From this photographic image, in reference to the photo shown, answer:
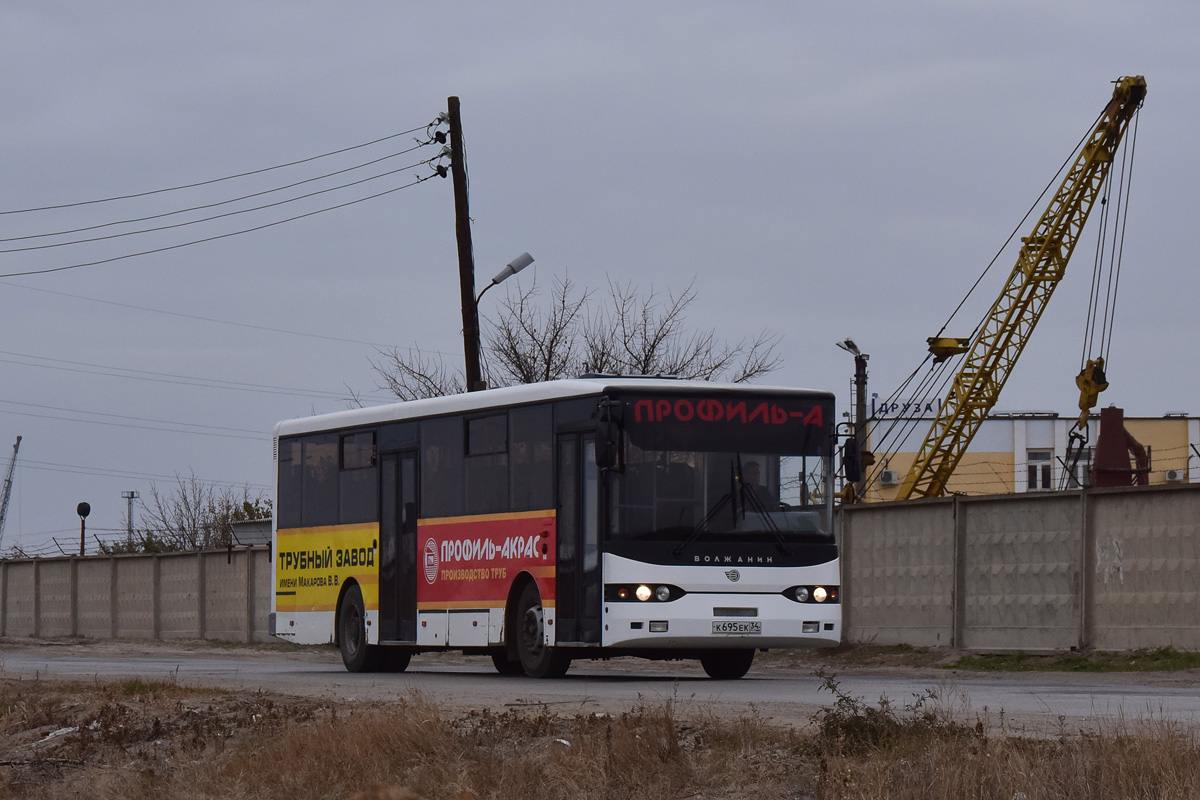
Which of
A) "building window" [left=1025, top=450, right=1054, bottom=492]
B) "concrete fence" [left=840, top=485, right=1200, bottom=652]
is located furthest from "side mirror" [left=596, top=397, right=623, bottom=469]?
"building window" [left=1025, top=450, right=1054, bottom=492]

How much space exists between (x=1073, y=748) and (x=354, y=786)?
3918mm

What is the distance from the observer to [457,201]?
1297 inches

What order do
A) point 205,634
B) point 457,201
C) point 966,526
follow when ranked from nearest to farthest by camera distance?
point 966,526 < point 457,201 < point 205,634

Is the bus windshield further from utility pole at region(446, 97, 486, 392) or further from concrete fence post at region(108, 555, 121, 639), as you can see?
concrete fence post at region(108, 555, 121, 639)

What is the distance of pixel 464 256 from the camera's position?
32.2 m

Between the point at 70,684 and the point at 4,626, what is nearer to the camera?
the point at 70,684

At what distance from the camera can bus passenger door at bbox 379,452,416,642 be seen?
21.3 metres

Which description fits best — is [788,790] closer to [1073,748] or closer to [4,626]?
[1073,748]

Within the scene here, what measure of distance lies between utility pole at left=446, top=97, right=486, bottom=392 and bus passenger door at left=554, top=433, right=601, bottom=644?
467 inches

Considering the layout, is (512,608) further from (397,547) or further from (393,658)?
(393,658)

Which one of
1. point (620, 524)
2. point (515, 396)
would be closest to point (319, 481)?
point (515, 396)

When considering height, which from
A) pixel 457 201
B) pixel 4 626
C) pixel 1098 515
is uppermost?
pixel 457 201

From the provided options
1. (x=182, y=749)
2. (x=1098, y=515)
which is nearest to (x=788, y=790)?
(x=182, y=749)

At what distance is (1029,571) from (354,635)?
8.12 meters
